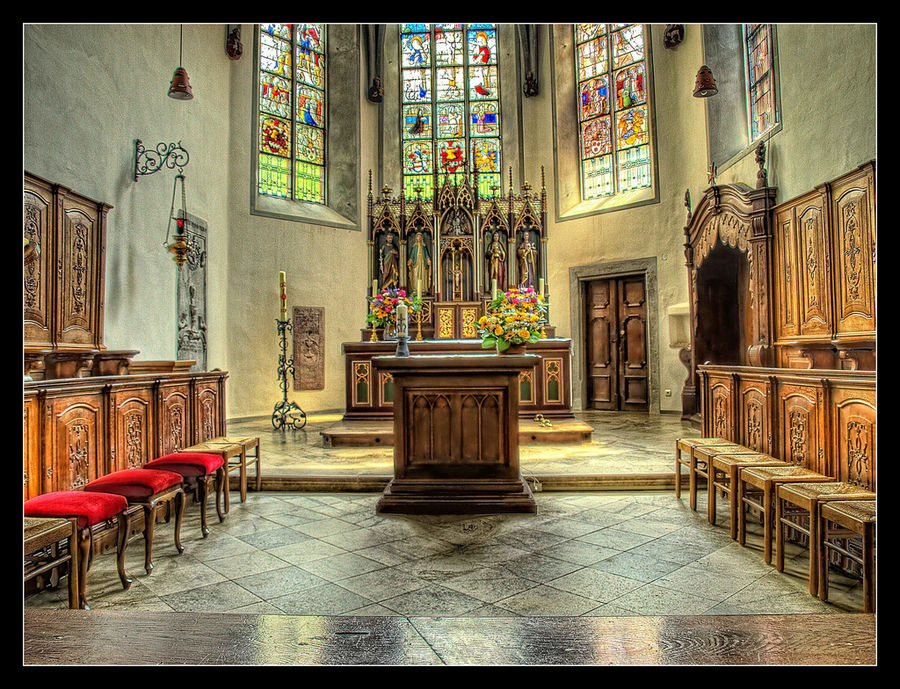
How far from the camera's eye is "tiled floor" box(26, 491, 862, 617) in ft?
8.27

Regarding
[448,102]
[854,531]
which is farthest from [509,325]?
[448,102]

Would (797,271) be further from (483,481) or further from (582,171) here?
(582,171)

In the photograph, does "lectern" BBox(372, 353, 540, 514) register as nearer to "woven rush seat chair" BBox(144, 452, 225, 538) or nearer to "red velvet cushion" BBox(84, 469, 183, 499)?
"woven rush seat chair" BBox(144, 452, 225, 538)

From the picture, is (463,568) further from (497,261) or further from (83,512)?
(497,261)

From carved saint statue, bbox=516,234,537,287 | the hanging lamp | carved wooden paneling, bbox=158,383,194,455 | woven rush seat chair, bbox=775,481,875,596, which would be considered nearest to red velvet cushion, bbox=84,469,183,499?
carved wooden paneling, bbox=158,383,194,455

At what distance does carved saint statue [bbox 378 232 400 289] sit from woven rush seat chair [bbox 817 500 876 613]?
7.14 m

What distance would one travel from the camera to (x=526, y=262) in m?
9.01

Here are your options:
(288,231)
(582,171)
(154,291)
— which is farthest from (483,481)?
(582,171)

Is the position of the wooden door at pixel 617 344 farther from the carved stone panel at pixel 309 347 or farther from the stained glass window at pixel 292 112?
the stained glass window at pixel 292 112

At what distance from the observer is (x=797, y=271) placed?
18.5ft

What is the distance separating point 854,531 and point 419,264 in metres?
7.18

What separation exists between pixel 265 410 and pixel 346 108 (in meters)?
5.59

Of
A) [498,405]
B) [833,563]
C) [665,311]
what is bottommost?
[833,563]

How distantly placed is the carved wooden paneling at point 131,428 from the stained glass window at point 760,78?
7047mm
